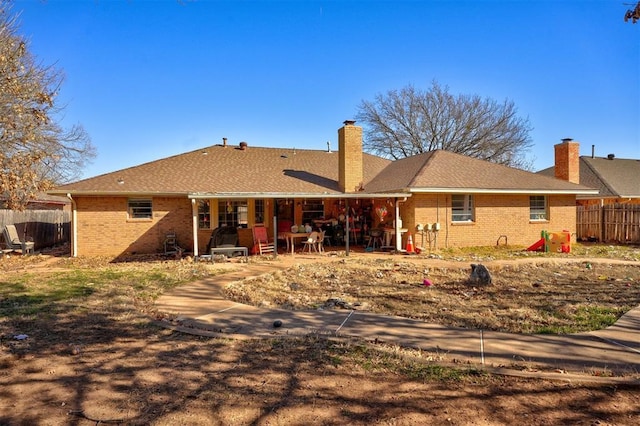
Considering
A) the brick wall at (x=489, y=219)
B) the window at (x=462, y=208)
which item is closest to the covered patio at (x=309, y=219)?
the brick wall at (x=489, y=219)

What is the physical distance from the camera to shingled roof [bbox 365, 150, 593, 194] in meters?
15.6

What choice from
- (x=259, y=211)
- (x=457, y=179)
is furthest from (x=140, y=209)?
(x=457, y=179)

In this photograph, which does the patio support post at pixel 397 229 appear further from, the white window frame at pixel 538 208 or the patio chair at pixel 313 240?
the white window frame at pixel 538 208

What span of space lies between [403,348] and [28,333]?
4.77m

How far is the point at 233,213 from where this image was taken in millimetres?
16266

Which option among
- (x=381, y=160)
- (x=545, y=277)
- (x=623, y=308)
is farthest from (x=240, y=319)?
(x=381, y=160)

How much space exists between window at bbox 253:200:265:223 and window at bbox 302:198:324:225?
1994mm

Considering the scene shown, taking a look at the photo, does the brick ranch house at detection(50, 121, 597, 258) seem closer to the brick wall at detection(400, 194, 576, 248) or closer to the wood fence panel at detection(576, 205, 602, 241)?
the brick wall at detection(400, 194, 576, 248)

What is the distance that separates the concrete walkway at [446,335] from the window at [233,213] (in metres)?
9.08

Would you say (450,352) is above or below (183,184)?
below

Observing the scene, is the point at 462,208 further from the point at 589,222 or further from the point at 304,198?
the point at 589,222

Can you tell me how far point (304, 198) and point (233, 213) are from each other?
9.48 feet

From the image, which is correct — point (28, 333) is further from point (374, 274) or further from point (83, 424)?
point (374, 274)

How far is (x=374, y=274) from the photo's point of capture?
10.5 metres
